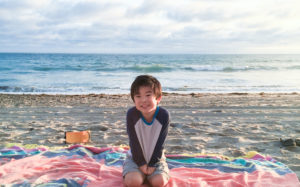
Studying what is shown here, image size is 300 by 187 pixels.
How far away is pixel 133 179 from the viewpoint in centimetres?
250

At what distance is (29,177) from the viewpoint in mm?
2840

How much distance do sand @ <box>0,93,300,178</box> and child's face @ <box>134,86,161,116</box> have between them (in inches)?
67.0

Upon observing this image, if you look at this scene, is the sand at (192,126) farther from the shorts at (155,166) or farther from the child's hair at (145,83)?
the child's hair at (145,83)

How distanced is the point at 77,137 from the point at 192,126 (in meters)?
2.55

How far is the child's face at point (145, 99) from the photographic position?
2.50 m

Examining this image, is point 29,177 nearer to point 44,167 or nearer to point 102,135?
point 44,167

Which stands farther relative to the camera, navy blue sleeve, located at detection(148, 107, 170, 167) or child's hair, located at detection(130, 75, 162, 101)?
navy blue sleeve, located at detection(148, 107, 170, 167)

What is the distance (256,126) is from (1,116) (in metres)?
6.75

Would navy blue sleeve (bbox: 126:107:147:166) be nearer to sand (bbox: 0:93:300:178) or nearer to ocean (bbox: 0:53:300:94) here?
sand (bbox: 0:93:300:178)

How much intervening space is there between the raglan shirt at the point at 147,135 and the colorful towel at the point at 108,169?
1.31 ft

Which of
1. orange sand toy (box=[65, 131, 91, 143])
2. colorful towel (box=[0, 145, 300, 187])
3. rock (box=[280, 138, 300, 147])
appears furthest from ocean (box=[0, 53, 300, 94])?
colorful towel (box=[0, 145, 300, 187])

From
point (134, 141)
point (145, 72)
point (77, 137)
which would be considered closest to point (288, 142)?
point (134, 141)

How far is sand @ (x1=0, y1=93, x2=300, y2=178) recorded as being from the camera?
406 centimetres

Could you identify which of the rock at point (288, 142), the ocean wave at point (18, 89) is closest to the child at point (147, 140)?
the rock at point (288, 142)
